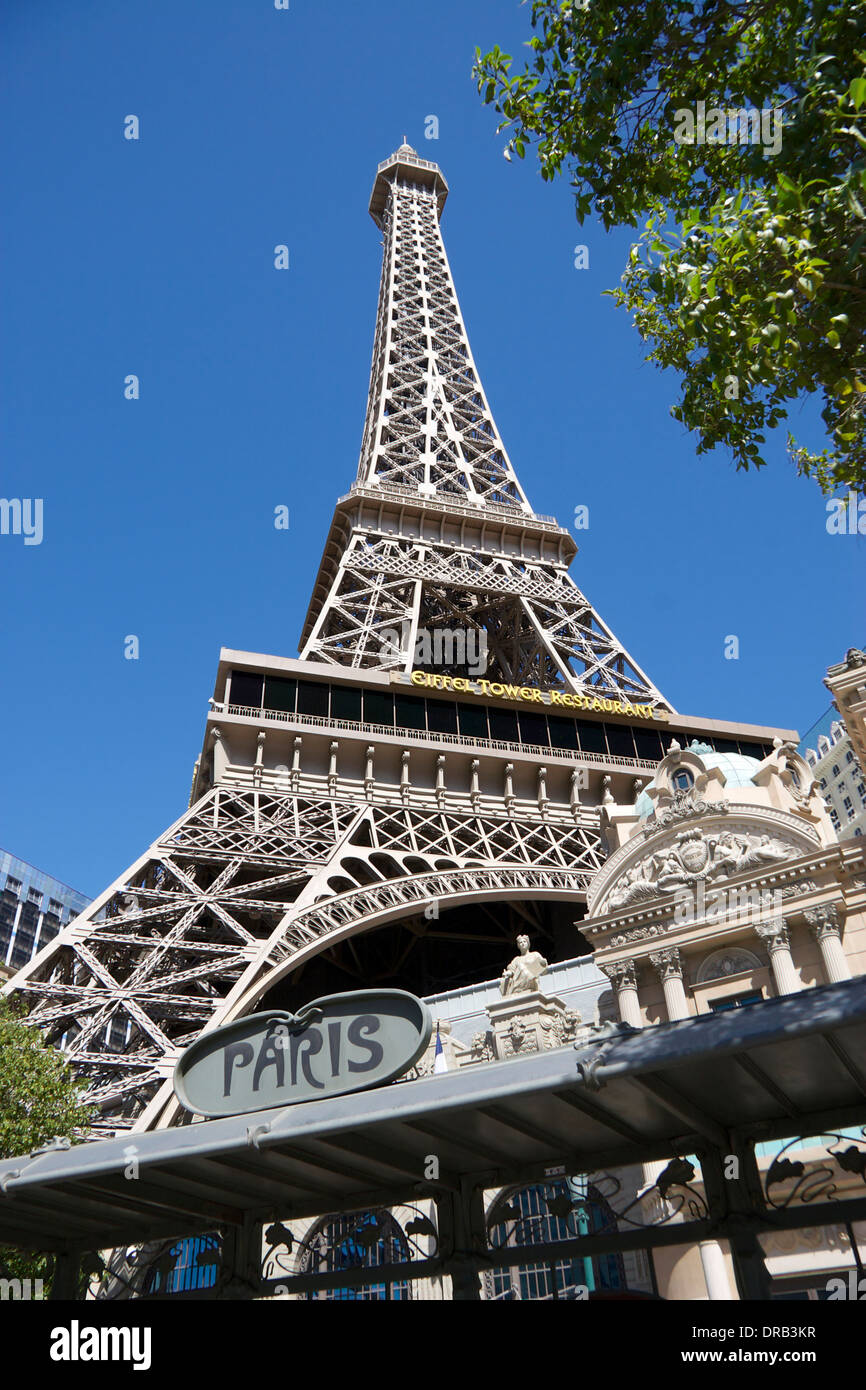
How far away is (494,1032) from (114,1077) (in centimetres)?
994

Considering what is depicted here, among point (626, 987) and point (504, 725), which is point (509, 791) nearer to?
point (504, 725)

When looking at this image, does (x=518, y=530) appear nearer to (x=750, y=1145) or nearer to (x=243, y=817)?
(x=243, y=817)

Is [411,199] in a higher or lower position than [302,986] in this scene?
higher

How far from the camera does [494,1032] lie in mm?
25609

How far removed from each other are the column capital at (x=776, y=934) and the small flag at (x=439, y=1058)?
27.5 feet

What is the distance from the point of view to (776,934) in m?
23.2

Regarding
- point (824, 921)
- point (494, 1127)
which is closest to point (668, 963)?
point (824, 921)

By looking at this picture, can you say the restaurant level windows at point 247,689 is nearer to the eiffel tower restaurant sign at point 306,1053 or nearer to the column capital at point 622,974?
the column capital at point 622,974

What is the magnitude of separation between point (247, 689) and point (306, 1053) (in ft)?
103

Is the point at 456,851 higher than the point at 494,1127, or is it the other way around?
the point at 456,851

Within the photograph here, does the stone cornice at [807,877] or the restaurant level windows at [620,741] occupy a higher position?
the restaurant level windows at [620,741]

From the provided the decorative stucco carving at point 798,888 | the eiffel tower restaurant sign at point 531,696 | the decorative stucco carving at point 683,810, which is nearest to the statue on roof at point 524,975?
the decorative stucco carving at point 683,810

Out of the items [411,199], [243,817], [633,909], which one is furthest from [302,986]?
[411,199]

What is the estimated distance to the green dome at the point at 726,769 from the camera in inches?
1140
